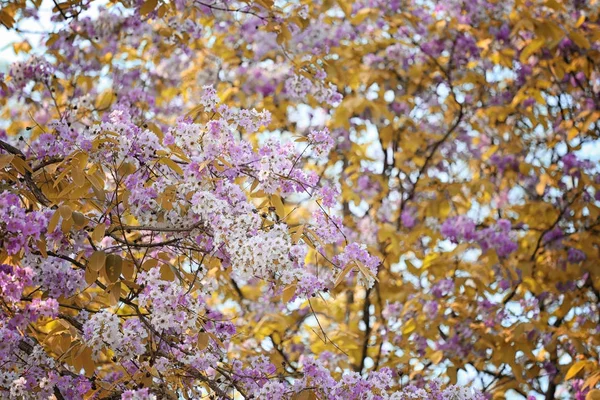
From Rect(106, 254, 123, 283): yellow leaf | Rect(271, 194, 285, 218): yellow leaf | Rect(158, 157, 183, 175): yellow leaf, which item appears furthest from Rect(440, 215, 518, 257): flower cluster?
Rect(106, 254, 123, 283): yellow leaf

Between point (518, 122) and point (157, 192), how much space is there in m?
4.20

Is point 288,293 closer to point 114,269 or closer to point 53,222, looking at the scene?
point 114,269

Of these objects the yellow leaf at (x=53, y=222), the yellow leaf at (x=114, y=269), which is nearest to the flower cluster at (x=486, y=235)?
the yellow leaf at (x=114, y=269)

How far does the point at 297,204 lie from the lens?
18.9 ft

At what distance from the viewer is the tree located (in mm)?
2627

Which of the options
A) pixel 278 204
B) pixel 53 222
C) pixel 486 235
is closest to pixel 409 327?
pixel 486 235

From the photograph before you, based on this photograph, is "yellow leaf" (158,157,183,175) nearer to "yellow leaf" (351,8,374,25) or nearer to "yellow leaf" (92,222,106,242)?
"yellow leaf" (92,222,106,242)

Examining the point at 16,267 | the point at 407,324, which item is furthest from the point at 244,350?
the point at 16,267

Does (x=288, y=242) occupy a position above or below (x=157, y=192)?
below

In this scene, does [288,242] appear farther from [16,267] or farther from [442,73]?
[442,73]

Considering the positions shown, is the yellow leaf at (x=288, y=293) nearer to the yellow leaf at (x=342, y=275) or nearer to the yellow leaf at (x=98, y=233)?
the yellow leaf at (x=342, y=275)

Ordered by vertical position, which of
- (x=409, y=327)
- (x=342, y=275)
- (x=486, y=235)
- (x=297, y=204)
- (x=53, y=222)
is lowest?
(x=342, y=275)

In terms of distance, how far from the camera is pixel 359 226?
571cm

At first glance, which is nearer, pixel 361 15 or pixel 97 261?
pixel 97 261
